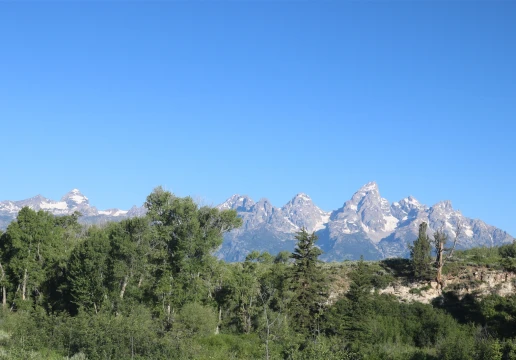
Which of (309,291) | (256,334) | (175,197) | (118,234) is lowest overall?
(256,334)

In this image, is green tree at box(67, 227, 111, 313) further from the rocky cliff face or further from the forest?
the rocky cliff face

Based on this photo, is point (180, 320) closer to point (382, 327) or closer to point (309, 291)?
point (309, 291)

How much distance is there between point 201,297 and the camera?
60.1 metres

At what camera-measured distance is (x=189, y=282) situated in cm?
5994

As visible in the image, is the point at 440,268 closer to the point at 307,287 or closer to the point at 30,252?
the point at 307,287

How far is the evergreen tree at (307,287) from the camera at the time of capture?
51.8 meters

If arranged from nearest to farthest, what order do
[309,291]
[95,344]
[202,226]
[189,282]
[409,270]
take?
[95,344], [309,291], [189,282], [202,226], [409,270]

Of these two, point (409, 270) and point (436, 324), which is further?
point (409, 270)

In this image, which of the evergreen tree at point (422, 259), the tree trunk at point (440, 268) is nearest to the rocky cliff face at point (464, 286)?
the tree trunk at point (440, 268)

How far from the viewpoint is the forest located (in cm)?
4397

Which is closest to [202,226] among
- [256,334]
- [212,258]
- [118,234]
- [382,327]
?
[212,258]

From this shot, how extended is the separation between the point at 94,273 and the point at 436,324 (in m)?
40.3

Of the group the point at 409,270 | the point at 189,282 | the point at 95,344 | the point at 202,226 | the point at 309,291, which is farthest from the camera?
the point at 409,270

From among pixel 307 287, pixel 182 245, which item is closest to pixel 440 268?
pixel 307 287
